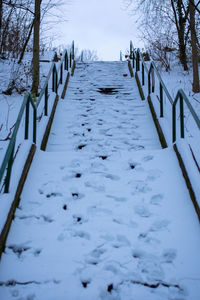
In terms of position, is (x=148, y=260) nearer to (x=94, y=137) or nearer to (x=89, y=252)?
(x=89, y=252)

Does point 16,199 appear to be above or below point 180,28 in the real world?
below

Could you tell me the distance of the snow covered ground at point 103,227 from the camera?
2303 mm

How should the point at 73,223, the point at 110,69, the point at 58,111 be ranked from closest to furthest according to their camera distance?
the point at 73,223 → the point at 58,111 → the point at 110,69

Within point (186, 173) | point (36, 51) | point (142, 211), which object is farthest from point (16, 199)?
point (36, 51)

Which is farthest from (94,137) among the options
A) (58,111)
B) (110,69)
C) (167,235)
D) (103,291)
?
(110,69)

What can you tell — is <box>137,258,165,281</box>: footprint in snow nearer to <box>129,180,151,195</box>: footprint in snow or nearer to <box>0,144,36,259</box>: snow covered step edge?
<box>129,180,151,195</box>: footprint in snow

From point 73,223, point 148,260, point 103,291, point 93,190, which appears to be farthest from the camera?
point 93,190

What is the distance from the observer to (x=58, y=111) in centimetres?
618

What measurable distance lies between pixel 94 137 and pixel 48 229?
2413 mm

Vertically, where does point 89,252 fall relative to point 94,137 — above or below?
below

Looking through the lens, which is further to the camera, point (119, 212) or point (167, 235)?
point (119, 212)

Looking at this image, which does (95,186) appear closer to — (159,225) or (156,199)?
(156,199)

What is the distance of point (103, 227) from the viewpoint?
2.88m

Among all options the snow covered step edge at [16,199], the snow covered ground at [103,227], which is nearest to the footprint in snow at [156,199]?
the snow covered ground at [103,227]
